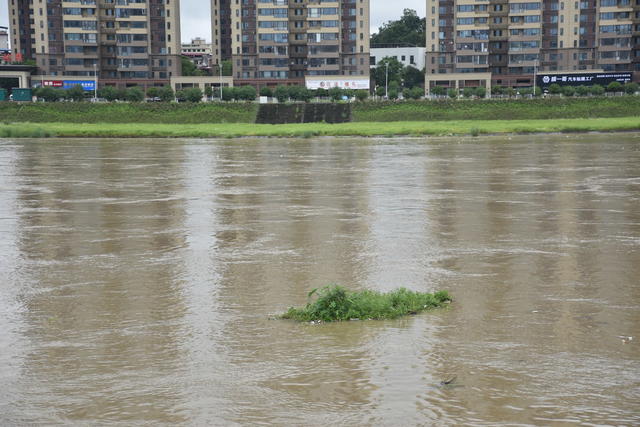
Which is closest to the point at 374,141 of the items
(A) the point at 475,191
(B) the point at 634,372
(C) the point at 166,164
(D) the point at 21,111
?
(C) the point at 166,164

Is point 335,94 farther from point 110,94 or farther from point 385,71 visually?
point 385,71

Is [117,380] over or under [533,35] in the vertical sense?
under

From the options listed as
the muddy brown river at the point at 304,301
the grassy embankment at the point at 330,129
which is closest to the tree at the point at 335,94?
the grassy embankment at the point at 330,129

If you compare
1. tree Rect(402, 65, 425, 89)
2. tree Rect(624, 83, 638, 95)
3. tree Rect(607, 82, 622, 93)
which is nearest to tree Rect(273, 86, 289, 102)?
tree Rect(607, 82, 622, 93)

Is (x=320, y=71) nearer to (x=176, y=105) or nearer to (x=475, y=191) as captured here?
(x=176, y=105)

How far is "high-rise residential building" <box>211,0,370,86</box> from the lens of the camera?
4732 inches

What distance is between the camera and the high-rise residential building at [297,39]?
394ft

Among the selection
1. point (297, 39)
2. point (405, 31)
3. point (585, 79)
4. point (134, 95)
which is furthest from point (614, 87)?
point (405, 31)

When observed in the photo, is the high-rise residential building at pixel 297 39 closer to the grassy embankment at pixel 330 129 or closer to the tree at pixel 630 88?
the tree at pixel 630 88

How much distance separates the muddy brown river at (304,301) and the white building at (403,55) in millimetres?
127944

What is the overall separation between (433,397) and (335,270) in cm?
713

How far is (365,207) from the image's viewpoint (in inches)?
1026

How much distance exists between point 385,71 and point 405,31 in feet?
139

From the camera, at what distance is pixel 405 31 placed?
181 meters
